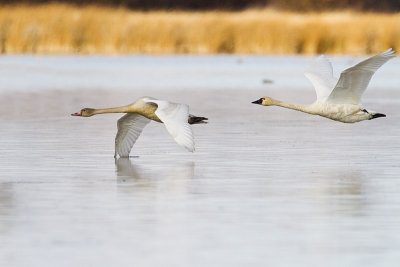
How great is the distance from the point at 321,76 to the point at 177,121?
2.55m

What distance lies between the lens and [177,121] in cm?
1045

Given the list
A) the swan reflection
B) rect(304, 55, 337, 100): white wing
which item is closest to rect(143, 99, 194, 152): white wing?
the swan reflection

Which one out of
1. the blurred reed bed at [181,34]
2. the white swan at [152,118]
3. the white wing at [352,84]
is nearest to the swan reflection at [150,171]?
the white swan at [152,118]

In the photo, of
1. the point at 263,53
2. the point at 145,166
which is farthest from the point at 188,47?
the point at 145,166

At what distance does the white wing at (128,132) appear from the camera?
11344 millimetres

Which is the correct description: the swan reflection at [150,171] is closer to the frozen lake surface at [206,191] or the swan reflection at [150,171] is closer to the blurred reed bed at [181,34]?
the frozen lake surface at [206,191]

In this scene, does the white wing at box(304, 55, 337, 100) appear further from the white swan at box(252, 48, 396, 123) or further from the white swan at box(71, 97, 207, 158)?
the white swan at box(71, 97, 207, 158)

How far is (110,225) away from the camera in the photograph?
7.35 m

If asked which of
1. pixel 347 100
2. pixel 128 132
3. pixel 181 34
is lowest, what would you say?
pixel 181 34

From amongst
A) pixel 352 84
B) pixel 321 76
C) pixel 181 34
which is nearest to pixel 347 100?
pixel 352 84

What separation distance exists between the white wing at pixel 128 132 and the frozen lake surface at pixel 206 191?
0.24m

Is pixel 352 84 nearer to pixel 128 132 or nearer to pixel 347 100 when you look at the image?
pixel 347 100

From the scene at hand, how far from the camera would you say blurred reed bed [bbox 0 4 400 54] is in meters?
32.6

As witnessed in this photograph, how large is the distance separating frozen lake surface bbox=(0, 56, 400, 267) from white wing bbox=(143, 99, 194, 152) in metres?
0.27
